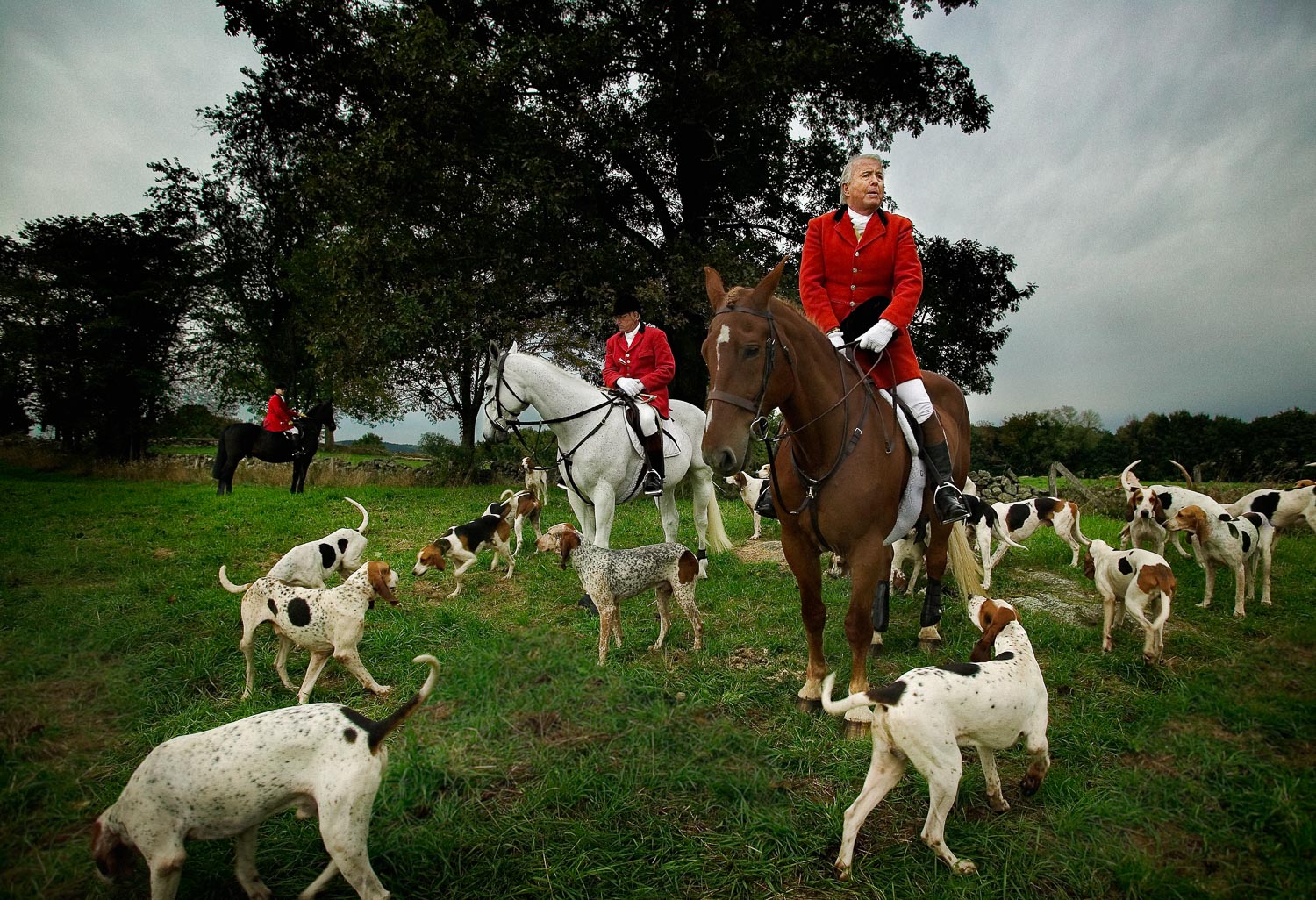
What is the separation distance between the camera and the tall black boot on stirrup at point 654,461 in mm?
6672

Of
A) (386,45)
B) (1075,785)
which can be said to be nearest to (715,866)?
(1075,785)

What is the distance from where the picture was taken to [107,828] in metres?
2.04

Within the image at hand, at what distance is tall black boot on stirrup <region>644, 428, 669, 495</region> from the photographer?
6.67 meters

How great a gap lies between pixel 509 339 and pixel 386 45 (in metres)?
6.30

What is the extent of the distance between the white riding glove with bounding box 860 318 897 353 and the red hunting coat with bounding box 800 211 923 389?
130mm

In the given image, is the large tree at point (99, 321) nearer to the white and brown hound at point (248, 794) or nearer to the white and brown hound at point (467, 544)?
the white and brown hound at point (248, 794)

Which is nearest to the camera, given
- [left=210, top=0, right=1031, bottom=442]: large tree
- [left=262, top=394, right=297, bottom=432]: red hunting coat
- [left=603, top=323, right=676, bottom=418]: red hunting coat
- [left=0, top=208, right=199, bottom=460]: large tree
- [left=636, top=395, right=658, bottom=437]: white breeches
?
[left=0, top=208, right=199, bottom=460]: large tree

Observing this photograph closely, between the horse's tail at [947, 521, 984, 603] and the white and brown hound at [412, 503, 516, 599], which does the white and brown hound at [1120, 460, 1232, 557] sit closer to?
the horse's tail at [947, 521, 984, 603]

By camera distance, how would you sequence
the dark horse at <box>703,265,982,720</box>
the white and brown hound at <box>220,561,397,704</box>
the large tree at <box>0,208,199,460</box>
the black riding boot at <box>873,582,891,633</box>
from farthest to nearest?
the black riding boot at <box>873,582,891,633</box>
the white and brown hound at <box>220,561,397,704</box>
the dark horse at <box>703,265,982,720</box>
the large tree at <box>0,208,199,460</box>

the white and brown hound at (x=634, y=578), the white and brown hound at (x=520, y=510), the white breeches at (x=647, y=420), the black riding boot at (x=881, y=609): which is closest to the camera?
the black riding boot at (x=881, y=609)

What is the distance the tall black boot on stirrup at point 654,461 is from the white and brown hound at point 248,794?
453 cm

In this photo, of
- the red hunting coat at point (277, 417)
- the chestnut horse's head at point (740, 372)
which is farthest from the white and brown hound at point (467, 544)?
the red hunting coat at point (277, 417)

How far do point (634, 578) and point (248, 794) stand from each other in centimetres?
309

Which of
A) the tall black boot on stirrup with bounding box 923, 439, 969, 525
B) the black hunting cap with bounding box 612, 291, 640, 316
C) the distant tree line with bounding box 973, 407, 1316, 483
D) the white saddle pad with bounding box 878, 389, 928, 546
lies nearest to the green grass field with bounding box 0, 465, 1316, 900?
the white saddle pad with bounding box 878, 389, 928, 546
